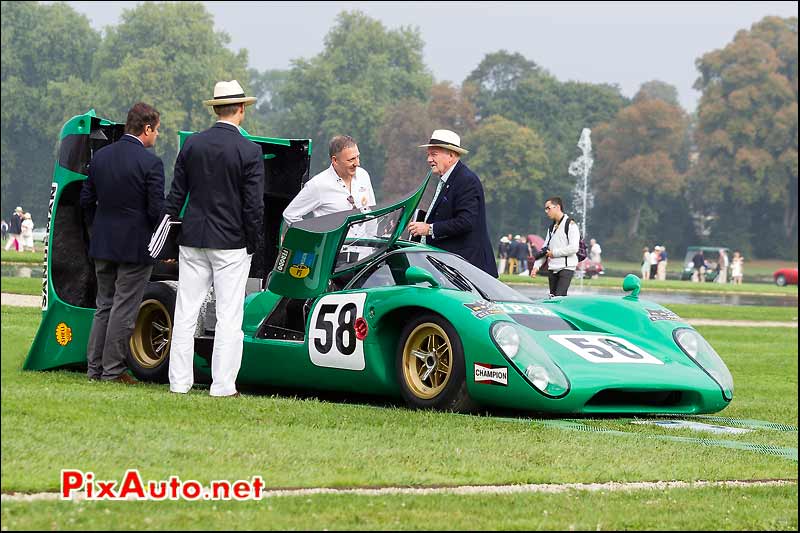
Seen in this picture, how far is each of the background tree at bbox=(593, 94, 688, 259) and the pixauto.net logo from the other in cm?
9630

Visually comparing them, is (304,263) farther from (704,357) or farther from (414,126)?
(414,126)

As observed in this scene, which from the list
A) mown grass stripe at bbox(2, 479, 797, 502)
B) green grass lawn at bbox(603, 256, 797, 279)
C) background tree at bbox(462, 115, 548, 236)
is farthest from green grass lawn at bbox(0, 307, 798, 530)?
background tree at bbox(462, 115, 548, 236)

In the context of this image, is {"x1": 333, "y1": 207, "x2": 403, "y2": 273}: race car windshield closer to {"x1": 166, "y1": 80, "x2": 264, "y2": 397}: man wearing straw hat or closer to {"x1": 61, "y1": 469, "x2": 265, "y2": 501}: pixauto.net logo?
{"x1": 166, "y1": 80, "x2": 264, "y2": 397}: man wearing straw hat

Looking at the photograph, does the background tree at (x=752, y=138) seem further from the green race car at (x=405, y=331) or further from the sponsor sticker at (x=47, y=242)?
the sponsor sticker at (x=47, y=242)

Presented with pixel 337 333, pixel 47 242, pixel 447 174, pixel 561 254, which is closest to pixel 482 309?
pixel 337 333

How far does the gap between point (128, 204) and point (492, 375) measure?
307cm

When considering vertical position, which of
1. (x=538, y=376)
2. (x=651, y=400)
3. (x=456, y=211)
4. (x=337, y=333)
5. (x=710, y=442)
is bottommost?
(x=710, y=442)

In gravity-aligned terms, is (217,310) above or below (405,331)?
above

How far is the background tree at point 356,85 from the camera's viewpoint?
11825cm

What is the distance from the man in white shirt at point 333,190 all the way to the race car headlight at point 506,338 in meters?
1.97

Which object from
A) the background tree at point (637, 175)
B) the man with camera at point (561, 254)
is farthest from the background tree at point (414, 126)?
the man with camera at point (561, 254)

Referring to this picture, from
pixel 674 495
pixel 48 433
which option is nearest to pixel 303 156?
pixel 48 433

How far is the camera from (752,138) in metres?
97.0

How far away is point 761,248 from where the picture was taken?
3996 inches
